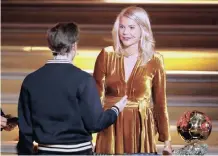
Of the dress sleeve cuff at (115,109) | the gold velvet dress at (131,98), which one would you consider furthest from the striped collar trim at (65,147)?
the gold velvet dress at (131,98)

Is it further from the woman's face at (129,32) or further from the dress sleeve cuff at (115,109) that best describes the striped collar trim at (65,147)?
the woman's face at (129,32)

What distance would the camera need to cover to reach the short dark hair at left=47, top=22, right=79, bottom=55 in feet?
7.24

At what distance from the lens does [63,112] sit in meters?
2.21

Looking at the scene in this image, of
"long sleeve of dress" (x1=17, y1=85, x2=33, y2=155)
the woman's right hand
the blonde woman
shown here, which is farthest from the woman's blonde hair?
"long sleeve of dress" (x1=17, y1=85, x2=33, y2=155)

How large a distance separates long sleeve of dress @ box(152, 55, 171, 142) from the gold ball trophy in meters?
0.08

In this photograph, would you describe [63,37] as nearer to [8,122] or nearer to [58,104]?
[58,104]

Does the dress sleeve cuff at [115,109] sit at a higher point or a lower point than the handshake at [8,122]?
higher

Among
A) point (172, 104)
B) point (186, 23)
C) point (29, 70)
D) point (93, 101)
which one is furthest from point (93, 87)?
point (186, 23)

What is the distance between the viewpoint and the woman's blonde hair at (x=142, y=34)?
8.34 feet

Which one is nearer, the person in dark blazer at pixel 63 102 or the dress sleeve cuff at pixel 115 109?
the person in dark blazer at pixel 63 102

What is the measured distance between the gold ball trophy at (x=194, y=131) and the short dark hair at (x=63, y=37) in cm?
71

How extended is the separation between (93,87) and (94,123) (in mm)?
142

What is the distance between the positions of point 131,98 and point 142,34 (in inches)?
11.4

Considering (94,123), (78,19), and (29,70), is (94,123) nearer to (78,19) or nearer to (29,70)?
(29,70)
